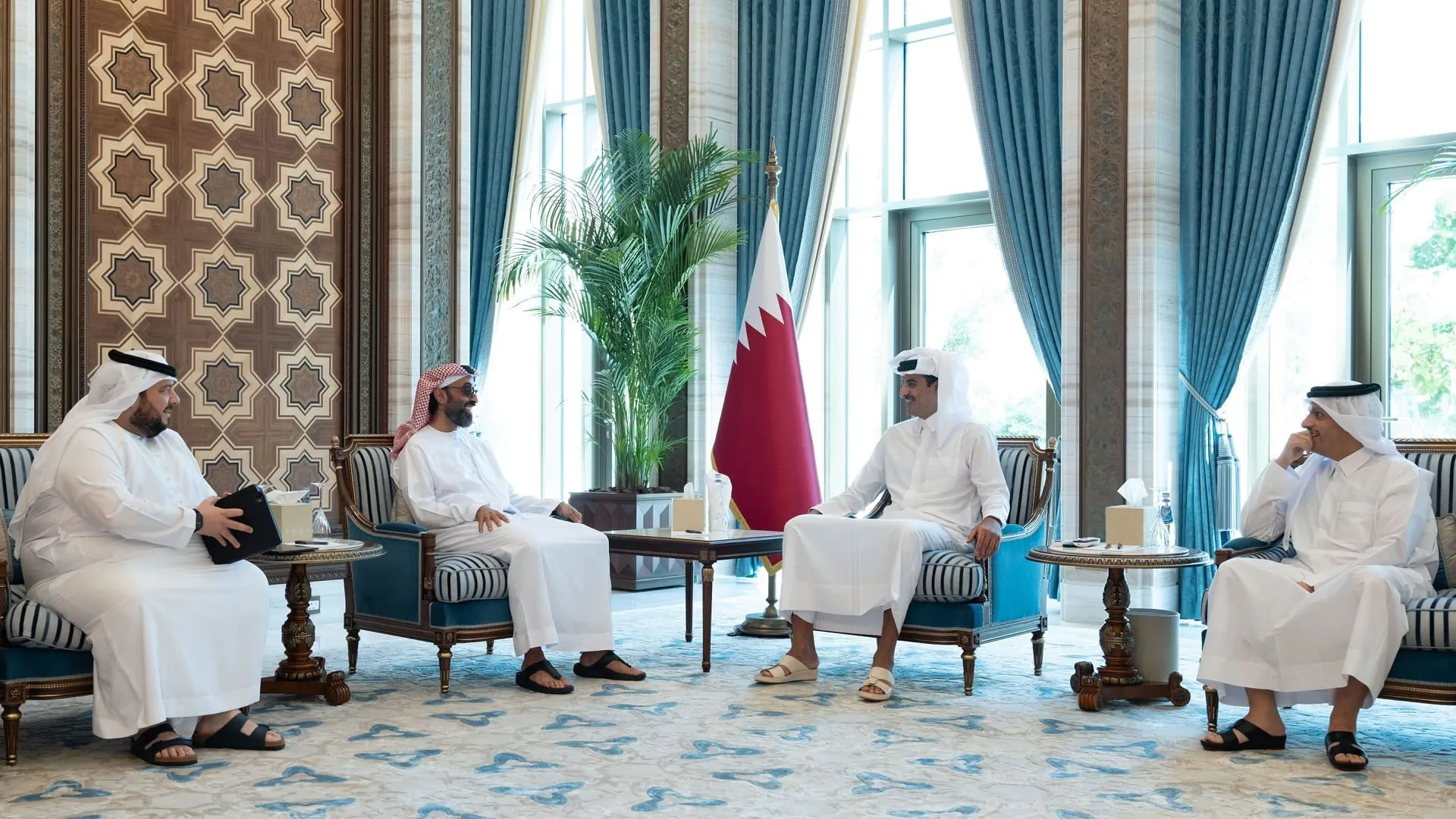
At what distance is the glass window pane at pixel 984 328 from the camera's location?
7465 millimetres

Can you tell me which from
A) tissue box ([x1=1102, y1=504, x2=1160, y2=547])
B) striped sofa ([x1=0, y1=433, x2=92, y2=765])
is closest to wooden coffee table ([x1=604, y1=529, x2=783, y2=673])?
tissue box ([x1=1102, y1=504, x2=1160, y2=547])

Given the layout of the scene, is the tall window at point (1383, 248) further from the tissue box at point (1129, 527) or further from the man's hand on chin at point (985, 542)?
the man's hand on chin at point (985, 542)

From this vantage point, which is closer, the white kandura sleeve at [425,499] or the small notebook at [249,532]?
the small notebook at [249,532]

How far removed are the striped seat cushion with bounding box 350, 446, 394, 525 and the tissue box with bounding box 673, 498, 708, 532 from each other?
118 cm

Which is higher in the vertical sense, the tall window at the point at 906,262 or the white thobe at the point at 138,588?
the tall window at the point at 906,262

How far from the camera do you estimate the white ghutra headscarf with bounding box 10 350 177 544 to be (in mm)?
4207

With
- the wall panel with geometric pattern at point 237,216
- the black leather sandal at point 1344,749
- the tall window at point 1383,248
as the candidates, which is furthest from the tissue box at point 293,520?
the tall window at point 1383,248

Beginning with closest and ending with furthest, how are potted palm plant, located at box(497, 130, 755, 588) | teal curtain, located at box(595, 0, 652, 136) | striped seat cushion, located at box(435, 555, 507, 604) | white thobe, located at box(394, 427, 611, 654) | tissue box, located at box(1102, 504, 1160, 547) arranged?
1. tissue box, located at box(1102, 504, 1160, 547)
2. striped seat cushion, located at box(435, 555, 507, 604)
3. white thobe, located at box(394, 427, 611, 654)
4. potted palm plant, located at box(497, 130, 755, 588)
5. teal curtain, located at box(595, 0, 652, 136)

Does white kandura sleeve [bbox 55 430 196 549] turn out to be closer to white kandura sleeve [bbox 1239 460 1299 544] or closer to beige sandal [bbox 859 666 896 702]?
beige sandal [bbox 859 666 896 702]

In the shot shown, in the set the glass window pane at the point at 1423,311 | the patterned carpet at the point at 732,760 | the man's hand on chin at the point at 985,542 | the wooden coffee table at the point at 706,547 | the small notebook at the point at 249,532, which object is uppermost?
the glass window pane at the point at 1423,311

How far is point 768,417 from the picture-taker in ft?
22.3

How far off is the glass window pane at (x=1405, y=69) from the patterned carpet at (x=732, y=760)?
9.26 feet

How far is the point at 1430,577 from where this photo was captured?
429 cm

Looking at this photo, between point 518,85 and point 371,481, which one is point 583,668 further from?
point 518,85
